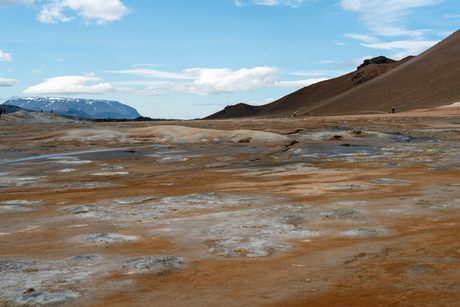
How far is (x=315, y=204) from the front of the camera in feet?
22.8

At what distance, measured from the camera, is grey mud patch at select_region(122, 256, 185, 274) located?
4152mm

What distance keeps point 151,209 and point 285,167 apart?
6009mm

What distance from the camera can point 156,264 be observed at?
14.0ft

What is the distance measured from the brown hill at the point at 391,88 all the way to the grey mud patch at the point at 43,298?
284 ft

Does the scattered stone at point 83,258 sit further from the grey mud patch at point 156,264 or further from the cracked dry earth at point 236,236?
the grey mud patch at point 156,264

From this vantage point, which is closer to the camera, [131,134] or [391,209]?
[391,209]

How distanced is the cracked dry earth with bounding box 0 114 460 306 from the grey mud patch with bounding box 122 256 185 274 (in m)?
0.01

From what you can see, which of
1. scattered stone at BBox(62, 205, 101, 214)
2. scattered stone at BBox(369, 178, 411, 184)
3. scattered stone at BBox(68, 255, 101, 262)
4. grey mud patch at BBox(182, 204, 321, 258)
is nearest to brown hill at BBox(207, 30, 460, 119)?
scattered stone at BBox(369, 178, 411, 184)

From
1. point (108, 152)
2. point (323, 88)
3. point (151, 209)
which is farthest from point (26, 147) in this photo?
point (323, 88)

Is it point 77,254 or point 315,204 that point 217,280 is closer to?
point 77,254

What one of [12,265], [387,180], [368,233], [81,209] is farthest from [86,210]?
[387,180]

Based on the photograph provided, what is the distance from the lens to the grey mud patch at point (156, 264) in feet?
13.6

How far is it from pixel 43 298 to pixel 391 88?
111465 mm

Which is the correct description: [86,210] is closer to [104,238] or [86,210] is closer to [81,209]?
[81,209]
